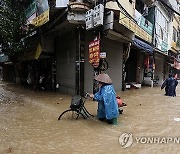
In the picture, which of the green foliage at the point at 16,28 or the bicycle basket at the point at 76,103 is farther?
the green foliage at the point at 16,28

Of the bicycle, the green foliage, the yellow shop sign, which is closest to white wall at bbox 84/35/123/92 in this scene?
the yellow shop sign

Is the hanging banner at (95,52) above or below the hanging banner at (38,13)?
below

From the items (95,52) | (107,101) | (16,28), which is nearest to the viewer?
(107,101)

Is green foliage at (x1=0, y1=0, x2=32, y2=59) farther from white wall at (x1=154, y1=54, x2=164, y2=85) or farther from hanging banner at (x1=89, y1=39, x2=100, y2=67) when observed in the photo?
white wall at (x1=154, y1=54, x2=164, y2=85)

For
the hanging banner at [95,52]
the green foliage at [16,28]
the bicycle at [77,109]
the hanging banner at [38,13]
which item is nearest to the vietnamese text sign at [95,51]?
the hanging banner at [95,52]

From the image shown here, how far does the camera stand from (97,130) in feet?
18.9

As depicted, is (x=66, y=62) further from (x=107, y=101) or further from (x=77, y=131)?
(x=77, y=131)

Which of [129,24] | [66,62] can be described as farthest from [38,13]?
[129,24]

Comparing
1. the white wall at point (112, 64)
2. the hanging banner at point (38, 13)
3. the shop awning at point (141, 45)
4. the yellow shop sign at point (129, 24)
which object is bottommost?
the white wall at point (112, 64)

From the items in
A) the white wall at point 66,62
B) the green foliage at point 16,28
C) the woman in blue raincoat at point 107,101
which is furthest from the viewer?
the white wall at point 66,62

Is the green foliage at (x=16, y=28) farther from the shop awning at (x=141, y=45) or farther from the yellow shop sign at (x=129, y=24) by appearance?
the shop awning at (x=141, y=45)
